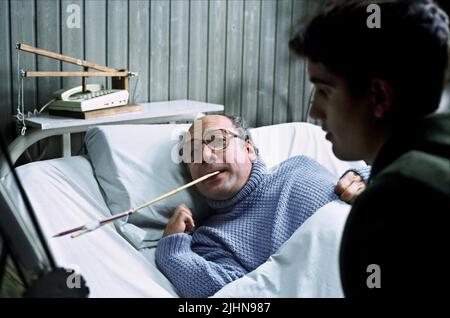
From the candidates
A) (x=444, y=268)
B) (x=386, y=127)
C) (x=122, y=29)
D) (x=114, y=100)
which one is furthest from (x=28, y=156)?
(x=444, y=268)

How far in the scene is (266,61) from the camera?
263 centimetres

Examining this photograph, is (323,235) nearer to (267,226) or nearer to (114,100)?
(267,226)

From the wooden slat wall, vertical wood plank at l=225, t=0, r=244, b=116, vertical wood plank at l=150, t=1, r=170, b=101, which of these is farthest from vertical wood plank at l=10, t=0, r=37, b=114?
vertical wood plank at l=225, t=0, r=244, b=116

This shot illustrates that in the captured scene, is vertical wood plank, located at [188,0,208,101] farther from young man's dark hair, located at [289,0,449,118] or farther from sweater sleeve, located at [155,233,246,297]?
young man's dark hair, located at [289,0,449,118]

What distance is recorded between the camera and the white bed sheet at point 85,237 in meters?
1.19

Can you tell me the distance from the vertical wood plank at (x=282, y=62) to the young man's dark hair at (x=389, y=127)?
1862mm

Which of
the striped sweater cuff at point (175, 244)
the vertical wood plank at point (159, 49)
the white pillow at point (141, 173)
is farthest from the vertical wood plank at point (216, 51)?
the striped sweater cuff at point (175, 244)

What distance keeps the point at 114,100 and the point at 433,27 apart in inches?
54.1

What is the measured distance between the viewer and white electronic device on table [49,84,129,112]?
1814 millimetres

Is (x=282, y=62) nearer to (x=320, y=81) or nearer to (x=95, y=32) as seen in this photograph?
(x=95, y=32)

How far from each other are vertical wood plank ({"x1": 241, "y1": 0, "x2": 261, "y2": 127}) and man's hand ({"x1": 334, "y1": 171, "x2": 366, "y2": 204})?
3.52ft
